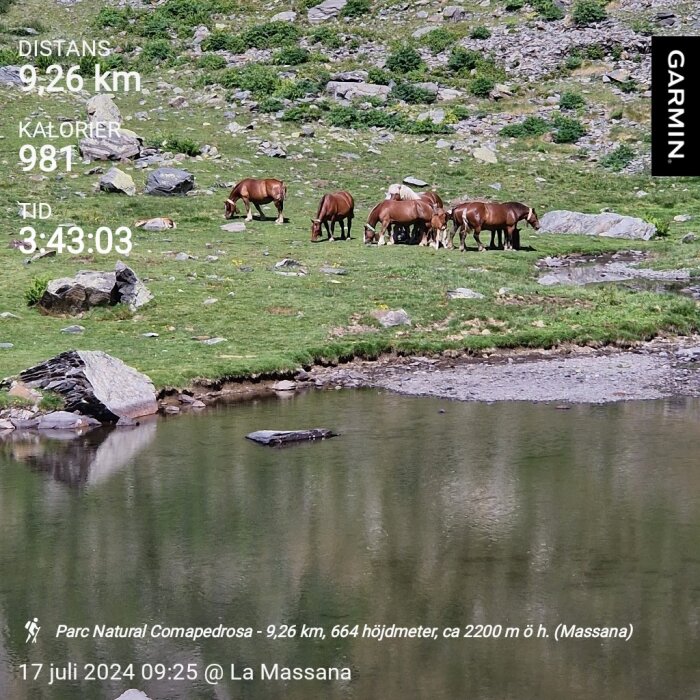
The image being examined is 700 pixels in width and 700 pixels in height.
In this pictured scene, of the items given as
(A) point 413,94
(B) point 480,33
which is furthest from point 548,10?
(A) point 413,94

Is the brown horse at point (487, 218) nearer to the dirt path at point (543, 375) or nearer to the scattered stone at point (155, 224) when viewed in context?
the scattered stone at point (155, 224)

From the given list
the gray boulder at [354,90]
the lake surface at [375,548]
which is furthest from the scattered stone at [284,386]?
the gray boulder at [354,90]

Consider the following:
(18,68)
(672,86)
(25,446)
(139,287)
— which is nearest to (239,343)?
(139,287)

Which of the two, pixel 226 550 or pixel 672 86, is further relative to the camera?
pixel 672 86

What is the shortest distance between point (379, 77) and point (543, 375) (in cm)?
3660

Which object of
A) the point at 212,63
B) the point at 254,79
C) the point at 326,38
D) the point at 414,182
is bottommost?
the point at 414,182

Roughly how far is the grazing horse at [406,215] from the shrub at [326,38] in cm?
2862

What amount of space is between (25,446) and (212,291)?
10475 millimetres

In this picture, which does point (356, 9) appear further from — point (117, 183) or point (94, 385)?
point (94, 385)

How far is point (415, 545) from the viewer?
16.5 m

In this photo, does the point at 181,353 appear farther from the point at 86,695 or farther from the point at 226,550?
the point at 86,695

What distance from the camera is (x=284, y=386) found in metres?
25.5

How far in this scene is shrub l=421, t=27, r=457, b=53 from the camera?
63.3 m

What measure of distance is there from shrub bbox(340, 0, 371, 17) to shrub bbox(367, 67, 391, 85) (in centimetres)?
1036
